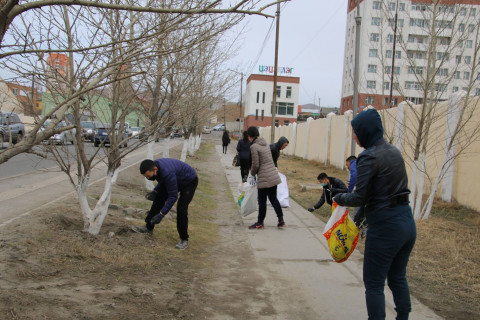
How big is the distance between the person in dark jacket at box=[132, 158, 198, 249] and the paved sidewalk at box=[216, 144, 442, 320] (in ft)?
3.74

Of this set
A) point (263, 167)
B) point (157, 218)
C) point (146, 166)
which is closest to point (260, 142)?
point (263, 167)

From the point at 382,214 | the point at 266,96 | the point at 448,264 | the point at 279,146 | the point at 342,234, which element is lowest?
the point at 448,264

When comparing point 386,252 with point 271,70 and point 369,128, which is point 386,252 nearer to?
point 369,128

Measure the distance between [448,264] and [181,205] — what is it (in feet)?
11.7

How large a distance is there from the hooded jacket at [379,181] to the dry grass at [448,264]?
156 centimetres

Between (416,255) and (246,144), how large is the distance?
6498 mm

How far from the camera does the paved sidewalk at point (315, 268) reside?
4086 millimetres

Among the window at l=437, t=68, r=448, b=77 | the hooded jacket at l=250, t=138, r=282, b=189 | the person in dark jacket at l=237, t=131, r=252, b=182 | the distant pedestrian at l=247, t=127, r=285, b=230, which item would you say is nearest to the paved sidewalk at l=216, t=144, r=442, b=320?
the distant pedestrian at l=247, t=127, r=285, b=230

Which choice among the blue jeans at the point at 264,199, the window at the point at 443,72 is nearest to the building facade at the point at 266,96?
the window at the point at 443,72

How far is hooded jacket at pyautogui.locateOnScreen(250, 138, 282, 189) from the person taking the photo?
7340 mm

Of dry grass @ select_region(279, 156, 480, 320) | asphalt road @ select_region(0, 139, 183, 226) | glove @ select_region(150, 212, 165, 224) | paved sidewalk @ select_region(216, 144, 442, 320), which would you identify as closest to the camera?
paved sidewalk @ select_region(216, 144, 442, 320)

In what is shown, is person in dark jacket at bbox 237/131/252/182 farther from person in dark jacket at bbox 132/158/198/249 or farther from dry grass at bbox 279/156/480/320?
person in dark jacket at bbox 132/158/198/249

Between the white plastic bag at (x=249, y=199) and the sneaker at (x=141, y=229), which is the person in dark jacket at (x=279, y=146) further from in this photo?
the sneaker at (x=141, y=229)

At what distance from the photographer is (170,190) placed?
18.1 feet
